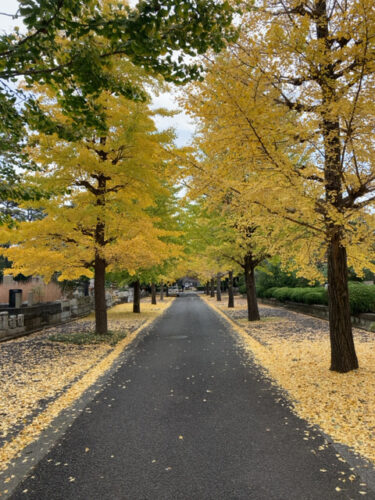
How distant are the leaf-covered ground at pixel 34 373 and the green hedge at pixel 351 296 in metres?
8.56

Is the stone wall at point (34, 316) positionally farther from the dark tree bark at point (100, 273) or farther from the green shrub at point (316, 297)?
the green shrub at point (316, 297)

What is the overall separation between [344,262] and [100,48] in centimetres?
532

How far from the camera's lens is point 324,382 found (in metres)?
5.81

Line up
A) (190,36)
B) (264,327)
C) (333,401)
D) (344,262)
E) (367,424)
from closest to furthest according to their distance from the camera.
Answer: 1. (190,36)
2. (367,424)
3. (333,401)
4. (344,262)
5. (264,327)

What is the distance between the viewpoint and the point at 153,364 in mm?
7617

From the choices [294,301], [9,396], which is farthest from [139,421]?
[294,301]

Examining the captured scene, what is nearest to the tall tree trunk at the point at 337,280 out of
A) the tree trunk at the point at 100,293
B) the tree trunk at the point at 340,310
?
the tree trunk at the point at 340,310

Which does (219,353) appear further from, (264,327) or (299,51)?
(299,51)

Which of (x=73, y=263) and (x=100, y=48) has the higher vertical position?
(x=100, y=48)

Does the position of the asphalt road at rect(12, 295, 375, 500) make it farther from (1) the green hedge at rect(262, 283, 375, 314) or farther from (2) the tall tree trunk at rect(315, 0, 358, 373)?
(1) the green hedge at rect(262, 283, 375, 314)

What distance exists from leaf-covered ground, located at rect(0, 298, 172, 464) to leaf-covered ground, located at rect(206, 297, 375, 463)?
3.84 metres

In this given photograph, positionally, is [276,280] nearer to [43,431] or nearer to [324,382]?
[324,382]

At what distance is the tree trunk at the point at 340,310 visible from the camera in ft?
20.6

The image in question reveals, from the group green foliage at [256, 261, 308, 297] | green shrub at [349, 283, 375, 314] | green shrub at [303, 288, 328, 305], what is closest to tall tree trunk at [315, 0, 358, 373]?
green shrub at [349, 283, 375, 314]
